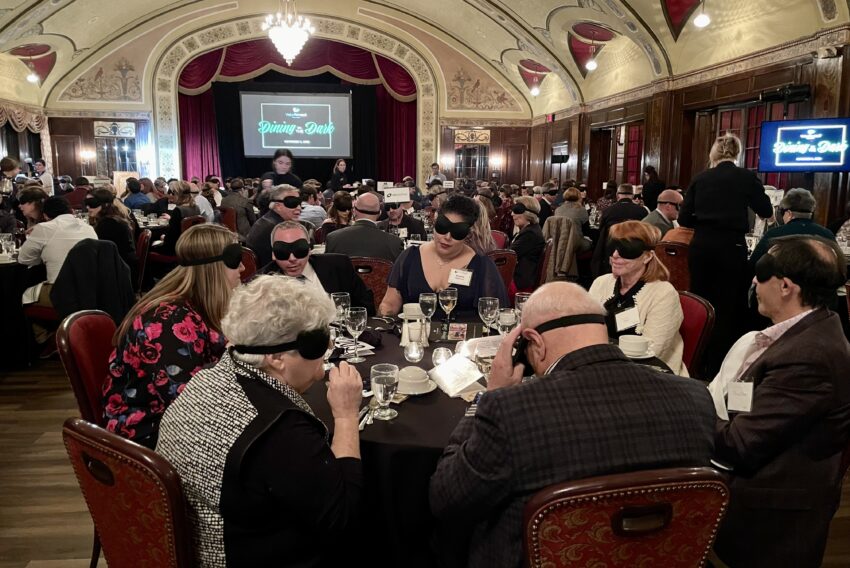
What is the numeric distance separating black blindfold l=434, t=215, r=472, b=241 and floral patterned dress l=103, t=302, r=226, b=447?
5.04ft

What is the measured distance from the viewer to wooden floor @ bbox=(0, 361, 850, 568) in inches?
105

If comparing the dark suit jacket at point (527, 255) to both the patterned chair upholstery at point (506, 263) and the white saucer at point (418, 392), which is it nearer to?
the patterned chair upholstery at point (506, 263)

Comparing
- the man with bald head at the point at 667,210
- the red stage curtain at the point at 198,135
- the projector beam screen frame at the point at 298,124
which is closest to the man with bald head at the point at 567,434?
the man with bald head at the point at 667,210

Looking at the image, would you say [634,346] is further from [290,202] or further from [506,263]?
[290,202]

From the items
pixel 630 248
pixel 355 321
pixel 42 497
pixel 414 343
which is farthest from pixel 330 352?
pixel 42 497

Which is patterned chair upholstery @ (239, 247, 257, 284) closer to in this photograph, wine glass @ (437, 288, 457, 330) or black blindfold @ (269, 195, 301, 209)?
black blindfold @ (269, 195, 301, 209)

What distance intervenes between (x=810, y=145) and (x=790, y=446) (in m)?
6.26

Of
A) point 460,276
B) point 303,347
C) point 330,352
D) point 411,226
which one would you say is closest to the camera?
point 303,347

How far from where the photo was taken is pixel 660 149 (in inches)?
418

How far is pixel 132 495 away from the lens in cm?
135

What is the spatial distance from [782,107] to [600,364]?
822cm

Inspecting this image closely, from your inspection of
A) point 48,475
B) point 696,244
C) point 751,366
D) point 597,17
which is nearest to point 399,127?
point 597,17

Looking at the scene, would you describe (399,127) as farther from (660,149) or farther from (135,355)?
(135,355)

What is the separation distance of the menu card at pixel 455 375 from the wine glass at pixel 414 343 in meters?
0.15
